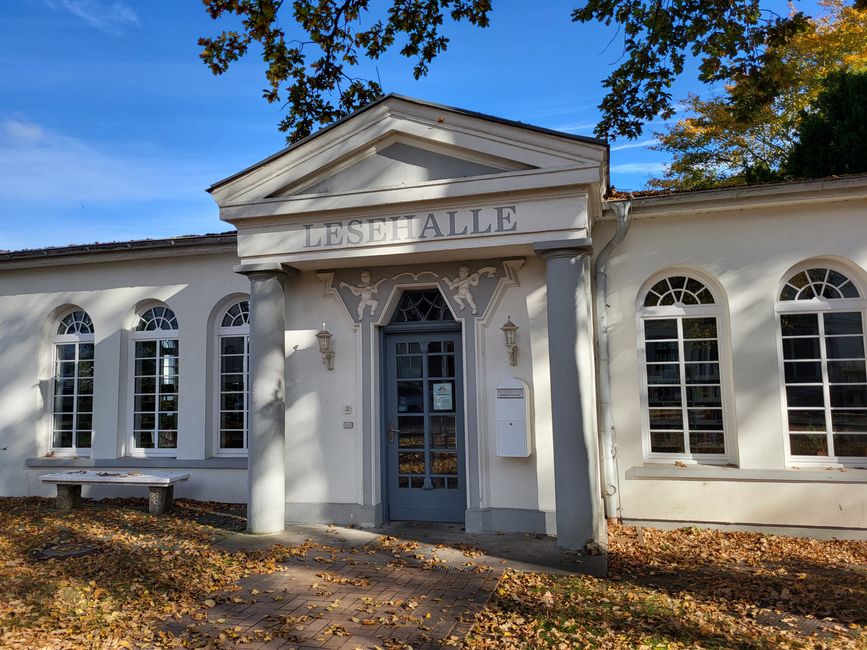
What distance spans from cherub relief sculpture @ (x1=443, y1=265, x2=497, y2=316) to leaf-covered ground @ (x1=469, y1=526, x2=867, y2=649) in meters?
3.25

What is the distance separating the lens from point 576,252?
6.85 m

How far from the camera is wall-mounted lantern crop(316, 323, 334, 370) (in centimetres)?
797

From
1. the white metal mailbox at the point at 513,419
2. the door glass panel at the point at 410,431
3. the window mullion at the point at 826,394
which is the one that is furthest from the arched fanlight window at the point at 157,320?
the window mullion at the point at 826,394

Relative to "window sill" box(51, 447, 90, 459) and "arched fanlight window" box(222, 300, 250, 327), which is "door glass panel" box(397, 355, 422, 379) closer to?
"arched fanlight window" box(222, 300, 250, 327)

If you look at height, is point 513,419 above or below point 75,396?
below

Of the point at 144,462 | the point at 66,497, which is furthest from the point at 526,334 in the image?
the point at 66,497

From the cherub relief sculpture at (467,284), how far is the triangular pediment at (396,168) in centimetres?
121

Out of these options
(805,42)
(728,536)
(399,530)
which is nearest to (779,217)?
(728,536)

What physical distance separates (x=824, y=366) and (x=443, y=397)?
187 inches

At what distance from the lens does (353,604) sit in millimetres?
5266

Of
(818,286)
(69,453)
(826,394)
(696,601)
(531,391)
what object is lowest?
(696,601)

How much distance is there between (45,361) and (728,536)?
11.0 metres

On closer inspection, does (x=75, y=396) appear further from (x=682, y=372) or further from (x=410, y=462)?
(x=682, y=372)

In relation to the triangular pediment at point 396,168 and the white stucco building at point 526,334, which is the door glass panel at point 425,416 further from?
the triangular pediment at point 396,168
